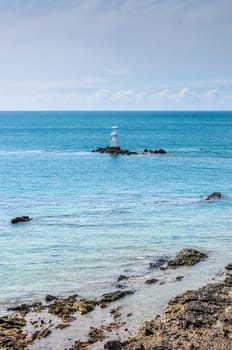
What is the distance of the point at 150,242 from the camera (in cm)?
3541

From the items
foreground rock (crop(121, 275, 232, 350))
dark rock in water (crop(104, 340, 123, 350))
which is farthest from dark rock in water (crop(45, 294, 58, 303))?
dark rock in water (crop(104, 340, 123, 350))

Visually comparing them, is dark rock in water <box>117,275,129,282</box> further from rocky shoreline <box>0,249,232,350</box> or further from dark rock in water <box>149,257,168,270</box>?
dark rock in water <box>149,257,168,270</box>

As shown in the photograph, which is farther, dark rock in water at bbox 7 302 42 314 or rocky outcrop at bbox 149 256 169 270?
rocky outcrop at bbox 149 256 169 270

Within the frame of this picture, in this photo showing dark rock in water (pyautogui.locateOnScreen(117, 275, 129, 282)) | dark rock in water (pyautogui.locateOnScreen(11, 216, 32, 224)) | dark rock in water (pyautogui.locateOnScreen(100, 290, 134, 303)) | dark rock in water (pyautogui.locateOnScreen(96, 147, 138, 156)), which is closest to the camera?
dark rock in water (pyautogui.locateOnScreen(100, 290, 134, 303))

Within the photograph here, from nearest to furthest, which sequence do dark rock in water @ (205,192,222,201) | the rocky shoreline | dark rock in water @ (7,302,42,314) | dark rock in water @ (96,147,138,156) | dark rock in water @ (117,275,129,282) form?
the rocky shoreline < dark rock in water @ (7,302,42,314) < dark rock in water @ (117,275,129,282) < dark rock in water @ (205,192,222,201) < dark rock in water @ (96,147,138,156)

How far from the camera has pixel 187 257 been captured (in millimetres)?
31781

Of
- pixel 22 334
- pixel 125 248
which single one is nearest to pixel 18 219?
pixel 125 248

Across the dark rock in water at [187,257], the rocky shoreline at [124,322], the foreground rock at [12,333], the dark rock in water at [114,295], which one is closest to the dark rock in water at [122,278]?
the rocky shoreline at [124,322]

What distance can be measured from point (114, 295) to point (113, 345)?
20.2ft

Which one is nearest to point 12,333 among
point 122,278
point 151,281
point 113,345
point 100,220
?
point 113,345

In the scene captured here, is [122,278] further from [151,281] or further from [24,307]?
[24,307]

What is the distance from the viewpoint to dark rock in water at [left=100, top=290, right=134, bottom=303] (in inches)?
998

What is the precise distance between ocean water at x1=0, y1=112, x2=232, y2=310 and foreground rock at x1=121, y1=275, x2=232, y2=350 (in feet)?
15.8

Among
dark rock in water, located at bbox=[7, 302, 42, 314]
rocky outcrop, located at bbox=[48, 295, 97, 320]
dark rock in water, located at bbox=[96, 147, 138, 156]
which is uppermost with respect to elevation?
dark rock in water, located at bbox=[96, 147, 138, 156]
